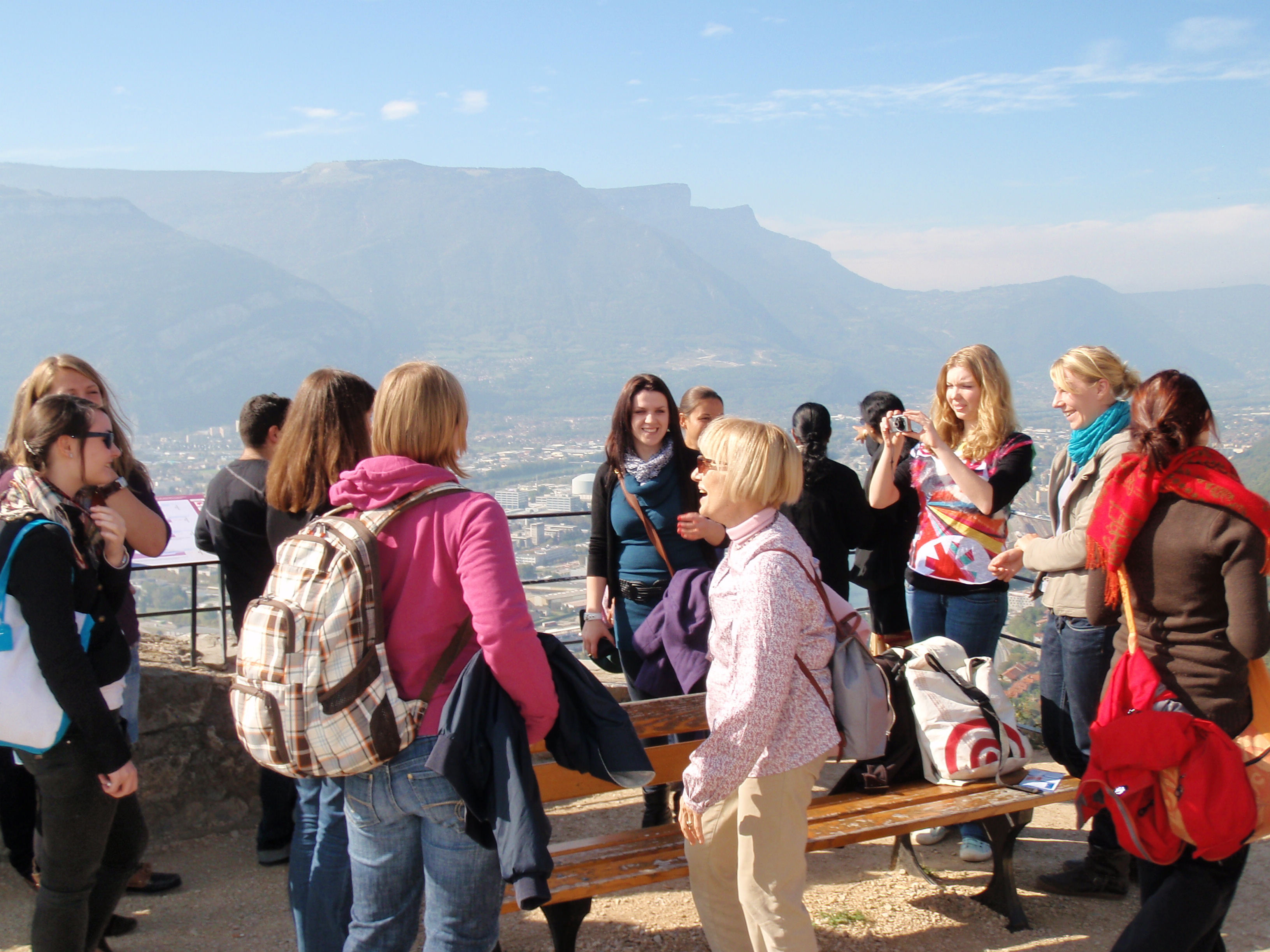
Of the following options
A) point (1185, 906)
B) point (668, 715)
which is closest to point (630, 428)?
point (668, 715)

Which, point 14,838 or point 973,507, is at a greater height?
point 973,507

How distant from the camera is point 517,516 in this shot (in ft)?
18.6

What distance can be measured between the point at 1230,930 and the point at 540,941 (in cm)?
253

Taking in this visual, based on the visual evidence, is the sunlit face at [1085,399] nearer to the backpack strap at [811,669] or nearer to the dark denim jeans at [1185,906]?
the backpack strap at [811,669]

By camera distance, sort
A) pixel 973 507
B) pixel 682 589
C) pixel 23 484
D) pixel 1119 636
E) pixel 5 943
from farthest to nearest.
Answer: pixel 973 507, pixel 682 589, pixel 5 943, pixel 1119 636, pixel 23 484

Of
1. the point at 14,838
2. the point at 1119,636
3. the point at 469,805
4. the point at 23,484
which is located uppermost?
the point at 23,484

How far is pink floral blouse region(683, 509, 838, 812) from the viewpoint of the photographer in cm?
213

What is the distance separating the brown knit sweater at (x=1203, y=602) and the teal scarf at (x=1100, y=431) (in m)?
0.91

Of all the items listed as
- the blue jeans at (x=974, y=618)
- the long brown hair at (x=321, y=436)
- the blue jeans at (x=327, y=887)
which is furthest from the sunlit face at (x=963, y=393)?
the blue jeans at (x=327, y=887)

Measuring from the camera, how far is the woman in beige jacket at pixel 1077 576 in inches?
122

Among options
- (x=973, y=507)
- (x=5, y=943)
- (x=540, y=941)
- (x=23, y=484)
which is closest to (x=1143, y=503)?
(x=973, y=507)

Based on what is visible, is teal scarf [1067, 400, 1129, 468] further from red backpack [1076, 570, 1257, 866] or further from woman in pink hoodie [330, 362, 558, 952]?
woman in pink hoodie [330, 362, 558, 952]

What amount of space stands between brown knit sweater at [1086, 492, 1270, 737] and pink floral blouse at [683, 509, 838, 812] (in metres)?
0.88

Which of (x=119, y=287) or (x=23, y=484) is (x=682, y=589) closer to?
(x=23, y=484)
